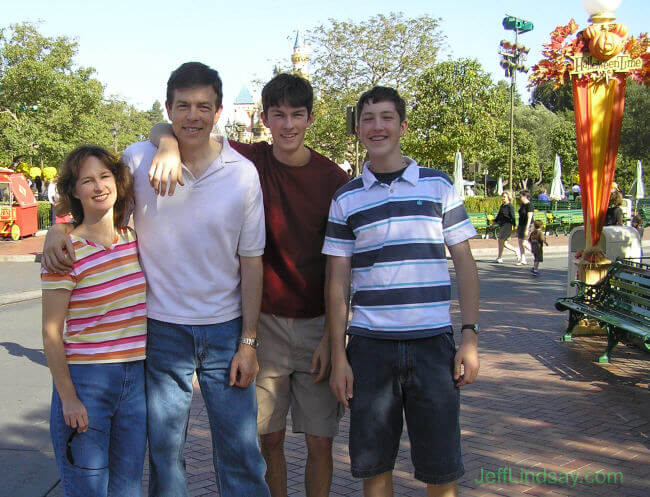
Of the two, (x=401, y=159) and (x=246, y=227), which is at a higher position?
(x=401, y=159)

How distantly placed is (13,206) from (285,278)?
19.8m

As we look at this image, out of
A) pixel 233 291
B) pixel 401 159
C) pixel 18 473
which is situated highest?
pixel 401 159

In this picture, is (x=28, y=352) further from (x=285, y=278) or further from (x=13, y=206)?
(x=13, y=206)

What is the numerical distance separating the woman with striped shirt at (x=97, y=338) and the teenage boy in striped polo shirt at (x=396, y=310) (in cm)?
79

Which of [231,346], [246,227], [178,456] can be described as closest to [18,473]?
[178,456]

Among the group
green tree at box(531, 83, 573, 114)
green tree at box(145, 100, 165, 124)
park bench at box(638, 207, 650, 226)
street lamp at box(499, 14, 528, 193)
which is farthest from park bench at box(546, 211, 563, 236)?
green tree at box(145, 100, 165, 124)

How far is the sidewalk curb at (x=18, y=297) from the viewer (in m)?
10.7

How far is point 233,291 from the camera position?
2.72 metres

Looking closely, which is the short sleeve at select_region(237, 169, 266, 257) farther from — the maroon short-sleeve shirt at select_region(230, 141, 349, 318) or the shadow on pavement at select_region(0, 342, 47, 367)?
the shadow on pavement at select_region(0, 342, 47, 367)

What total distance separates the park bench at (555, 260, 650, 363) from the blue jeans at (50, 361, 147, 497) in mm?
4212


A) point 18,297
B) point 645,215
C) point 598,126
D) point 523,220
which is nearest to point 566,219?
point 645,215

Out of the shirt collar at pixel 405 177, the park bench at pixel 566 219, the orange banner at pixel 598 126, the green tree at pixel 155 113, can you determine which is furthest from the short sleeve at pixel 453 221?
the green tree at pixel 155 113

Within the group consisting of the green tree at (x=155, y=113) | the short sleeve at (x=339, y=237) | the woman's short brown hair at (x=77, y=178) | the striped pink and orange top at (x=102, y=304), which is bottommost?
the striped pink and orange top at (x=102, y=304)

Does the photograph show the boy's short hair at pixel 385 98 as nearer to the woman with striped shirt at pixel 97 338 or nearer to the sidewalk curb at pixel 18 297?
the woman with striped shirt at pixel 97 338
